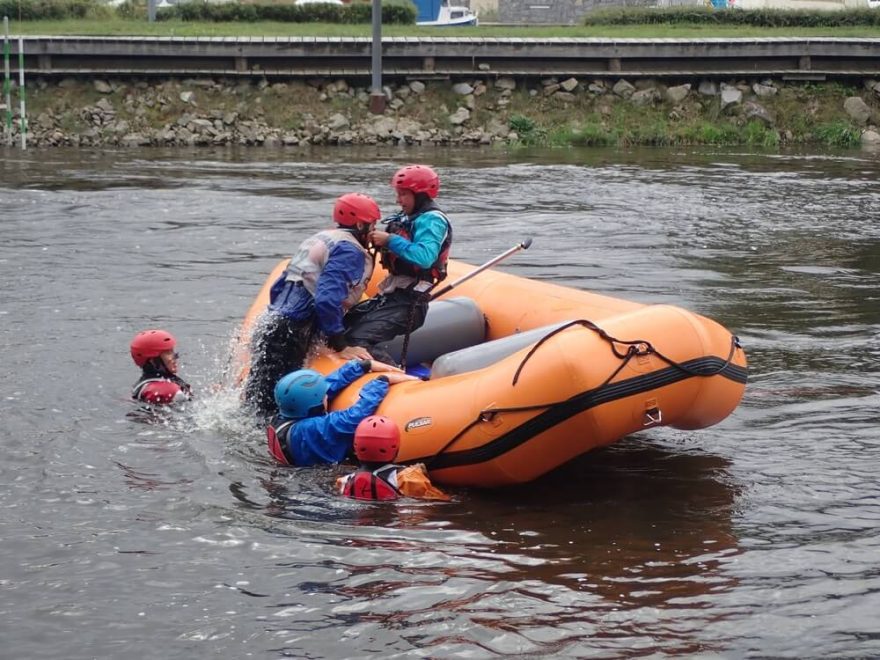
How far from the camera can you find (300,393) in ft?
22.6

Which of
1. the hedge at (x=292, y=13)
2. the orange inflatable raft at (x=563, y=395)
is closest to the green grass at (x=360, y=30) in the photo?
the hedge at (x=292, y=13)

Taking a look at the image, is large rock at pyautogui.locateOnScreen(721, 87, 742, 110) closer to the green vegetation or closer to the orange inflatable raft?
the green vegetation

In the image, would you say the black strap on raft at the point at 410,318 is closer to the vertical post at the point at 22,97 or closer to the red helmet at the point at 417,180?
the red helmet at the point at 417,180

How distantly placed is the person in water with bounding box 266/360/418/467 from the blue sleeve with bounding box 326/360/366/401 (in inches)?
5.2

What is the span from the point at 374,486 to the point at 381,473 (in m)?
0.07

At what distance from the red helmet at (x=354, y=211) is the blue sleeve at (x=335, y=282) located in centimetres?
16

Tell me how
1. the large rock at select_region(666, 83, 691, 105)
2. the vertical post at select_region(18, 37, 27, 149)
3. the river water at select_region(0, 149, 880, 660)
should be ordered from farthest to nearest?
1. the large rock at select_region(666, 83, 691, 105)
2. the vertical post at select_region(18, 37, 27, 149)
3. the river water at select_region(0, 149, 880, 660)

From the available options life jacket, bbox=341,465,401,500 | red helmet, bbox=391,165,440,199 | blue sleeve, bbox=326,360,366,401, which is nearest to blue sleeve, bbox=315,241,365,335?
blue sleeve, bbox=326,360,366,401

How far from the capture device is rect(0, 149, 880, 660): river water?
502 centimetres

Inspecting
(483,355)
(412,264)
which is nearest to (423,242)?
(412,264)

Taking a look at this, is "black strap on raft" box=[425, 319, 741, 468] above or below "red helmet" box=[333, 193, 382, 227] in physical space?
below

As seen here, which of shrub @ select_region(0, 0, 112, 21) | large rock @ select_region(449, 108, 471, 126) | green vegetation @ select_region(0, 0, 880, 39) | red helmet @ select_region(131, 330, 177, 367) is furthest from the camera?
shrub @ select_region(0, 0, 112, 21)

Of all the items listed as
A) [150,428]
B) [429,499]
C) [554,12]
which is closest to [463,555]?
[429,499]

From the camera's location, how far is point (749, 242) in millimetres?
13992
